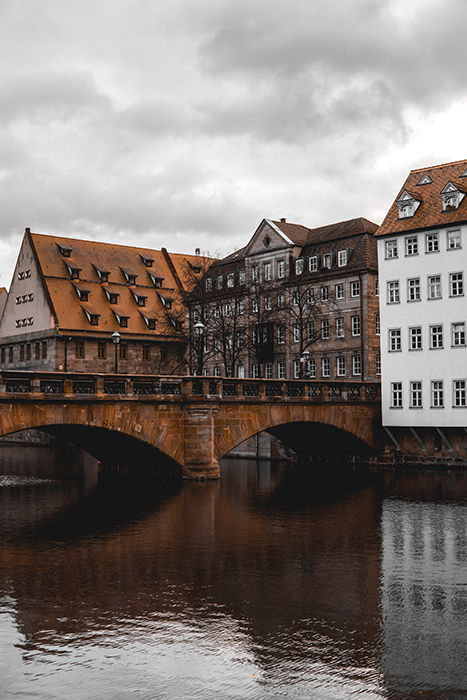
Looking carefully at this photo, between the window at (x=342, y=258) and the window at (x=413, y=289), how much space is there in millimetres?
14377

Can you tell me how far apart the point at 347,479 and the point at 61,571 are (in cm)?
2703

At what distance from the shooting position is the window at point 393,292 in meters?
52.3

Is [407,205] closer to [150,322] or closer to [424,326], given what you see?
[424,326]

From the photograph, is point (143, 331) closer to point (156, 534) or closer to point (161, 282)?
point (161, 282)

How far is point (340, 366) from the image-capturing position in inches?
2569

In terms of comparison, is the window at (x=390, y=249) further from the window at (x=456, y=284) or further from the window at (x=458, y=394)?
the window at (x=458, y=394)

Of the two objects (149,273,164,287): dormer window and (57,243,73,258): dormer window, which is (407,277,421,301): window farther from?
(57,243,73,258): dormer window

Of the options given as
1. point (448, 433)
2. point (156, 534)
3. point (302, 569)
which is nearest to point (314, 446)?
point (448, 433)

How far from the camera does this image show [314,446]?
57.8 meters

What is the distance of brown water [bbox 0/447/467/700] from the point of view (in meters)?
12.0

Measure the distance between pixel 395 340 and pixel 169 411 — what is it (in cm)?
1830

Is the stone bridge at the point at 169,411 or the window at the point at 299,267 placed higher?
the window at the point at 299,267

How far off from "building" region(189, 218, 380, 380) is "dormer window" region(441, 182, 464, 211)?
12694 mm

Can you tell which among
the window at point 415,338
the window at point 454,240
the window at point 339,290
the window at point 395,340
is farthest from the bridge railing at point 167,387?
the window at point 339,290
